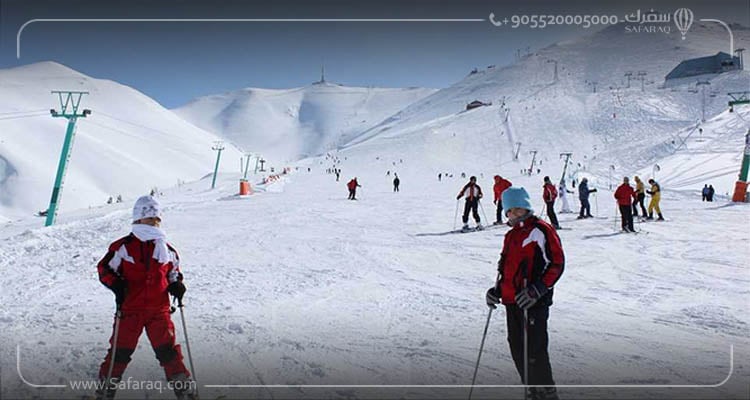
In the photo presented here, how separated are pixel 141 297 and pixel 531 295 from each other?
2766 millimetres

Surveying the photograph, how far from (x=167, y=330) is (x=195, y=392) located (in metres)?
0.51

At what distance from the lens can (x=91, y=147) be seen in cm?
8294

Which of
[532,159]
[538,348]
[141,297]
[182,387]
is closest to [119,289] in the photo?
[141,297]

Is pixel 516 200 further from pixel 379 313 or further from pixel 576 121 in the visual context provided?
pixel 576 121

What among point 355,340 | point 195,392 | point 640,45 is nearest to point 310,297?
point 355,340

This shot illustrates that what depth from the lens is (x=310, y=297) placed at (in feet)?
23.0

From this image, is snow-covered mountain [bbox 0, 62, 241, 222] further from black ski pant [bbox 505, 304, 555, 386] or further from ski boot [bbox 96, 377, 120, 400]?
black ski pant [bbox 505, 304, 555, 386]

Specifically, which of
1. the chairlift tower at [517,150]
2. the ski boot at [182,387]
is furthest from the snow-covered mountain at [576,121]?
the ski boot at [182,387]

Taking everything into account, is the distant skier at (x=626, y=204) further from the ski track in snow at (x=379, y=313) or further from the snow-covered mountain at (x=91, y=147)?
the snow-covered mountain at (x=91, y=147)

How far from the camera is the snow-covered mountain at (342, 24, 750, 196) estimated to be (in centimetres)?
5722

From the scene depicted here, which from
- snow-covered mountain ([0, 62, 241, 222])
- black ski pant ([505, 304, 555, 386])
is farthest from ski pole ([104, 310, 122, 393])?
snow-covered mountain ([0, 62, 241, 222])

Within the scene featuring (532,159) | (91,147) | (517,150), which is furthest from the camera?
(91,147)

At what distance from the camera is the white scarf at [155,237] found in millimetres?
3678

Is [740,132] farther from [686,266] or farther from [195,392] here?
[195,392]
